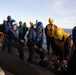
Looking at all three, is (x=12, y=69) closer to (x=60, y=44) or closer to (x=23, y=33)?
(x=60, y=44)

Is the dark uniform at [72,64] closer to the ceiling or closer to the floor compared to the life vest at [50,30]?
closer to the floor

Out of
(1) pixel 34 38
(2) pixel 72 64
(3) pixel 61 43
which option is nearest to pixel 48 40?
(1) pixel 34 38

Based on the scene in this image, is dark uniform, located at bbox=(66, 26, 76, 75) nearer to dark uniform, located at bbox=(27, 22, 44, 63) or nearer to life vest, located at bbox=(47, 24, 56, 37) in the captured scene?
dark uniform, located at bbox=(27, 22, 44, 63)

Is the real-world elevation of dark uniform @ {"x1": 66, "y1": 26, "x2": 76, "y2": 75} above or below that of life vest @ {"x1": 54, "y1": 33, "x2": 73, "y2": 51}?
below

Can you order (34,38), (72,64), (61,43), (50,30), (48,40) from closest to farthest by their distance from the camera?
(72,64) < (61,43) < (34,38) < (50,30) < (48,40)

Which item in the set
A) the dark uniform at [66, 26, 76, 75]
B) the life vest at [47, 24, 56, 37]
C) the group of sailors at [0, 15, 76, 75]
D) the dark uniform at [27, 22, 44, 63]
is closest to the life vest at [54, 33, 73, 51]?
the group of sailors at [0, 15, 76, 75]

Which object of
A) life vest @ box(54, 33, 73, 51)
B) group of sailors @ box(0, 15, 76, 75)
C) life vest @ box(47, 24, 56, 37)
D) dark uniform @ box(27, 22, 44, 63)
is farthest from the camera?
life vest @ box(47, 24, 56, 37)

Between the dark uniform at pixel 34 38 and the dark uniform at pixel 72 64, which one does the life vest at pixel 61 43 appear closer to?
the dark uniform at pixel 72 64

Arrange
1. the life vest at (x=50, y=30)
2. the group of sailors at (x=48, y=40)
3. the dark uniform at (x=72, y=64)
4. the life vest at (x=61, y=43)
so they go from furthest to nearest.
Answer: the life vest at (x=50, y=30) < the life vest at (x=61, y=43) < the group of sailors at (x=48, y=40) < the dark uniform at (x=72, y=64)

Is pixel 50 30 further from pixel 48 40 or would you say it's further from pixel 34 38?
pixel 34 38

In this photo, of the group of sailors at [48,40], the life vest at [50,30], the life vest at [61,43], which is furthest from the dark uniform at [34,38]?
the life vest at [61,43]

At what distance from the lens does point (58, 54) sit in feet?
31.9

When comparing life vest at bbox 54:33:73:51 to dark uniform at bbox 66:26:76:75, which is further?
life vest at bbox 54:33:73:51

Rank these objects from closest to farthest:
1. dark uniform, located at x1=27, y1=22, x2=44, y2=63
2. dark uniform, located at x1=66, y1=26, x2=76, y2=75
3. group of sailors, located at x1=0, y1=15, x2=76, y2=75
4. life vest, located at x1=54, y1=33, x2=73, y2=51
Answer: dark uniform, located at x1=66, y1=26, x2=76, y2=75 < group of sailors, located at x1=0, y1=15, x2=76, y2=75 < life vest, located at x1=54, y1=33, x2=73, y2=51 < dark uniform, located at x1=27, y1=22, x2=44, y2=63
